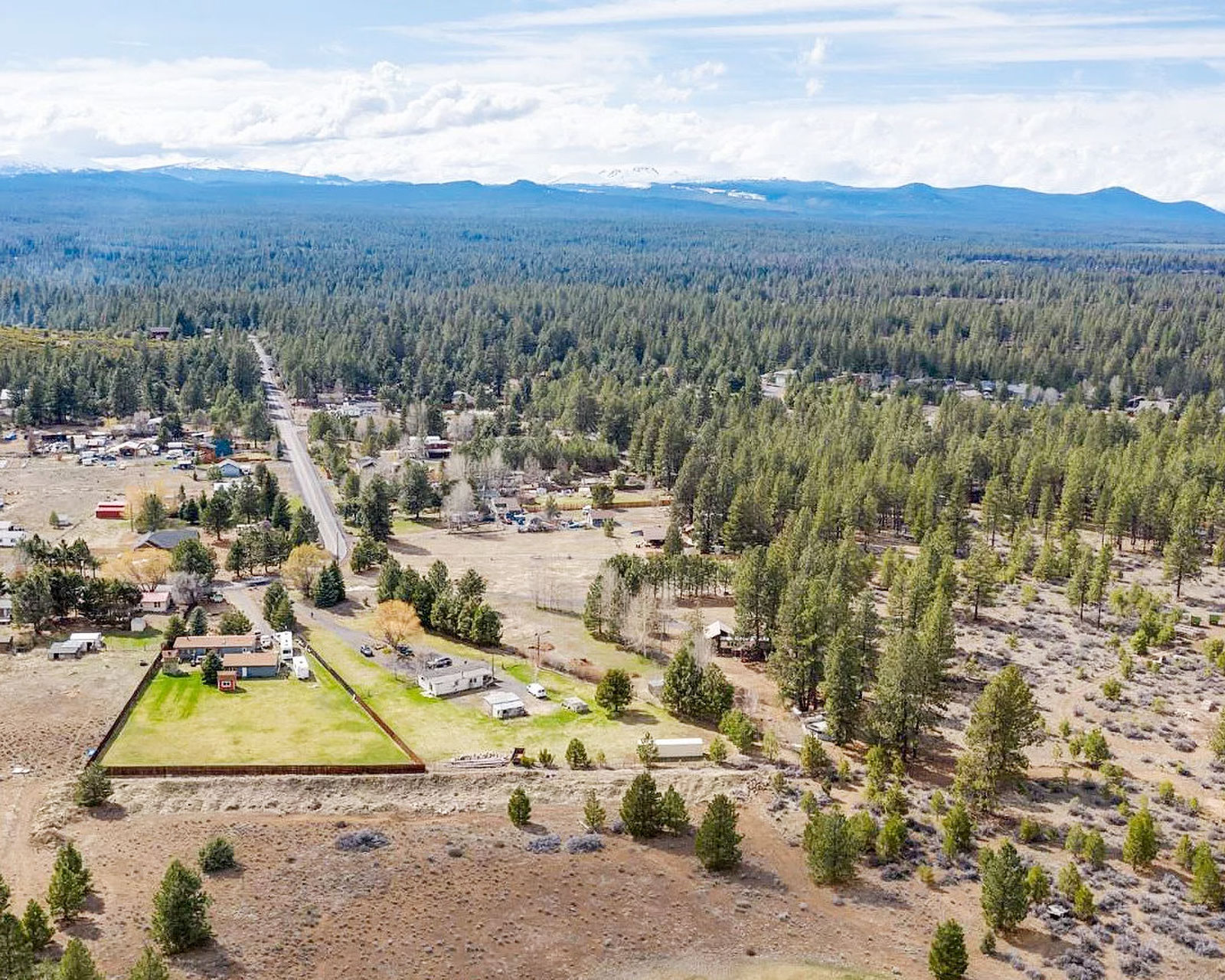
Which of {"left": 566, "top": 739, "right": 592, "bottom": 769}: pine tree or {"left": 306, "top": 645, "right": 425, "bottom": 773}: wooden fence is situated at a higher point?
{"left": 566, "top": 739, "right": 592, "bottom": 769}: pine tree

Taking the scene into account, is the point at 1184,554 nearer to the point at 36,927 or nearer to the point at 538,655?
the point at 538,655

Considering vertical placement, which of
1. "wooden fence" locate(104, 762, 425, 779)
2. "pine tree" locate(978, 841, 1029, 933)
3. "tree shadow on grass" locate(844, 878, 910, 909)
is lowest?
"wooden fence" locate(104, 762, 425, 779)

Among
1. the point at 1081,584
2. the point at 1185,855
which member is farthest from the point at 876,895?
the point at 1081,584

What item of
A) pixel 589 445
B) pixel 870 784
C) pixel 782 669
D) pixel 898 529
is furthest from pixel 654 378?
pixel 870 784

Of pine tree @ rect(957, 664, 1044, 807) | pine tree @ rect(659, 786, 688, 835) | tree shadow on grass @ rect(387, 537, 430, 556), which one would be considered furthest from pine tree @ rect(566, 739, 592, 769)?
tree shadow on grass @ rect(387, 537, 430, 556)

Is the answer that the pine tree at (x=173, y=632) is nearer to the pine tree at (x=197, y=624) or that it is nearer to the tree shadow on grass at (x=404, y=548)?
the pine tree at (x=197, y=624)

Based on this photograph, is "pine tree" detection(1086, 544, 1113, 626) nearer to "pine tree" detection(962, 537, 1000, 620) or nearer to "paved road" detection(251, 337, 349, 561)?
"pine tree" detection(962, 537, 1000, 620)

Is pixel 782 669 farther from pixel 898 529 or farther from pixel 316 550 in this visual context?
pixel 898 529

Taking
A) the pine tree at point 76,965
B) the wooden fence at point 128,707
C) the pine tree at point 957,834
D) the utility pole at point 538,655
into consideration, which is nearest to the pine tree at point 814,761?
the pine tree at point 957,834

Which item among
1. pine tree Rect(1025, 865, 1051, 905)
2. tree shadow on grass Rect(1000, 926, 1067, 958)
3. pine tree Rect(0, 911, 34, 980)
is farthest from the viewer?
pine tree Rect(1025, 865, 1051, 905)
